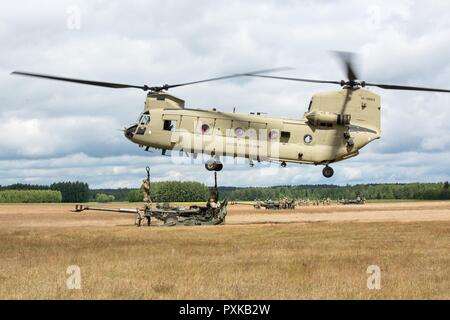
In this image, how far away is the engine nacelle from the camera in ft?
118

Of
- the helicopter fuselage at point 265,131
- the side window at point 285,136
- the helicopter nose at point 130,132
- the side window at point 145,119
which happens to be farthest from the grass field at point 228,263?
the side window at point 145,119

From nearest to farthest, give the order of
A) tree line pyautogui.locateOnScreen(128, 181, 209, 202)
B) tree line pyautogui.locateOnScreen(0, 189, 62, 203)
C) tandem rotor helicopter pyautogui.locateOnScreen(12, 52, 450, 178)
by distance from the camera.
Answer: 1. tandem rotor helicopter pyautogui.locateOnScreen(12, 52, 450, 178)
2. tree line pyautogui.locateOnScreen(128, 181, 209, 202)
3. tree line pyautogui.locateOnScreen(0, 189, 62, 203)

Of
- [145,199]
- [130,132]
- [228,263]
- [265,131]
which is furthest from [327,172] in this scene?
[228,263]

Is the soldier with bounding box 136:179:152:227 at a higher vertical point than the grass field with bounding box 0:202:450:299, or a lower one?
higher

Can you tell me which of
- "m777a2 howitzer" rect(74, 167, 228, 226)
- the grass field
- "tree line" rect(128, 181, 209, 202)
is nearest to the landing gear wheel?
the grass field

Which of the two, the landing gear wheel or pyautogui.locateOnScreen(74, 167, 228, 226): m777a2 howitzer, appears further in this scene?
pyautogui.locateOnScreen(74, 167, 228, 226): m777a2 howitzer

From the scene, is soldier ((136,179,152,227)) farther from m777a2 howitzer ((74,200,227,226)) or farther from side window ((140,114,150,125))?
side window ((140,114,150,125))

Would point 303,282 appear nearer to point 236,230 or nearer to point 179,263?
point 179,263

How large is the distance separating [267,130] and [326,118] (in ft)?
11.0

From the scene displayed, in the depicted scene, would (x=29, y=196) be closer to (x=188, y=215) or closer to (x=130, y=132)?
(x=188, y=215)

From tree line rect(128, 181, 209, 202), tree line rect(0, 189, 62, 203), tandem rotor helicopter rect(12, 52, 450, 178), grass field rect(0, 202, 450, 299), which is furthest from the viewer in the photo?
tree line rect(0, 189, 62, 203)

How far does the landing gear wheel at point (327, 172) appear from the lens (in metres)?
36.8

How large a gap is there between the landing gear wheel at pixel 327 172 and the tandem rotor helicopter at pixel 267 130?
0.06 metres
